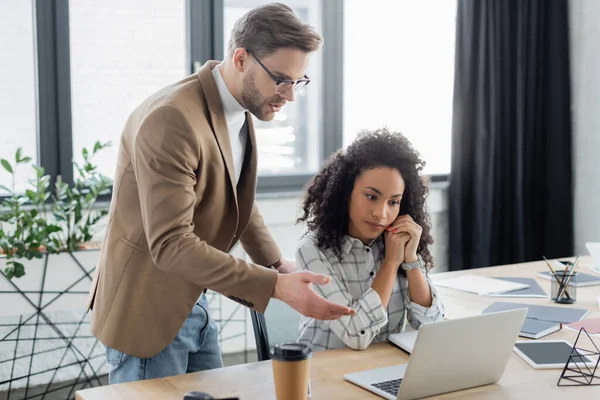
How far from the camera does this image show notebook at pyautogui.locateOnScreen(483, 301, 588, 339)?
1.91 metres

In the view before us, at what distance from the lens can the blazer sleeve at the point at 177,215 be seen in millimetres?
1542

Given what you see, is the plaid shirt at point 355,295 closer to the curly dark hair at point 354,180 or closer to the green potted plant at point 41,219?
the curly dark hair at point 354,180

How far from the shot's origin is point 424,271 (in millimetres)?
2049

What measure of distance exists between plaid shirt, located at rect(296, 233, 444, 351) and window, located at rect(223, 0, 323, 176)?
6.01 feet

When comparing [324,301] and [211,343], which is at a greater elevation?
[324,301]

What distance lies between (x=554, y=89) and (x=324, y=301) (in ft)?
10.6

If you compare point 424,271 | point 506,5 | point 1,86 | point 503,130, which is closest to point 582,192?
point 503,130

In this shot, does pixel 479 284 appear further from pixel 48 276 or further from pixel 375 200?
pixel 48 276

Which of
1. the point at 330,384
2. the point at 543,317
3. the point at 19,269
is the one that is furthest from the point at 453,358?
the point at 19,269

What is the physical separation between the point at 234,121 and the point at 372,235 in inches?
18.9

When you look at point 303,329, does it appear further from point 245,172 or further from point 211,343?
point 245,172

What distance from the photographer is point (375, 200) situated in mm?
1957

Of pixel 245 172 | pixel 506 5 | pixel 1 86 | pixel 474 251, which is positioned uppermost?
pixel 506 5

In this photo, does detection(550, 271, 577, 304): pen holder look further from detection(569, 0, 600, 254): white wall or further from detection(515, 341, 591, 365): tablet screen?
detection(569, 0, 600, 254): white wall
